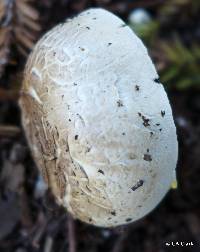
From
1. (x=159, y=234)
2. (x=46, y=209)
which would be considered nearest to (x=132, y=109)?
(x=46, y=209)

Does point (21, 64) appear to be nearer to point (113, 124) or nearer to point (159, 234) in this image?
point (113, 124)

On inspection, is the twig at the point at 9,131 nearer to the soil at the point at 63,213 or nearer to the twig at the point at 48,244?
the soil at the point at 63,213

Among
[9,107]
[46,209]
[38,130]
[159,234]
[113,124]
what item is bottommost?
[159,234]

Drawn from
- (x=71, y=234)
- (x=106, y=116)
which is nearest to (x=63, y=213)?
(x=71, y=234)

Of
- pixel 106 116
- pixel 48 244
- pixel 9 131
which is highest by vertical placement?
pixel 106 116

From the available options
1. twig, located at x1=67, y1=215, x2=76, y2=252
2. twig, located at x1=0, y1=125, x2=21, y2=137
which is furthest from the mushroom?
twig, located at x1=0, y1=125, x2=21, y2=137

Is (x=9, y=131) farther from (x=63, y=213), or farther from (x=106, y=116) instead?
(x=106, y=116)

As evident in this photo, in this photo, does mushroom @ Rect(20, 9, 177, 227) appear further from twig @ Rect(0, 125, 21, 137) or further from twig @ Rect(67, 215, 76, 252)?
twig @ Rect(0, 125, 21, 137)

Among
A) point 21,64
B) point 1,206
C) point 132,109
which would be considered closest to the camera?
point 132,109
